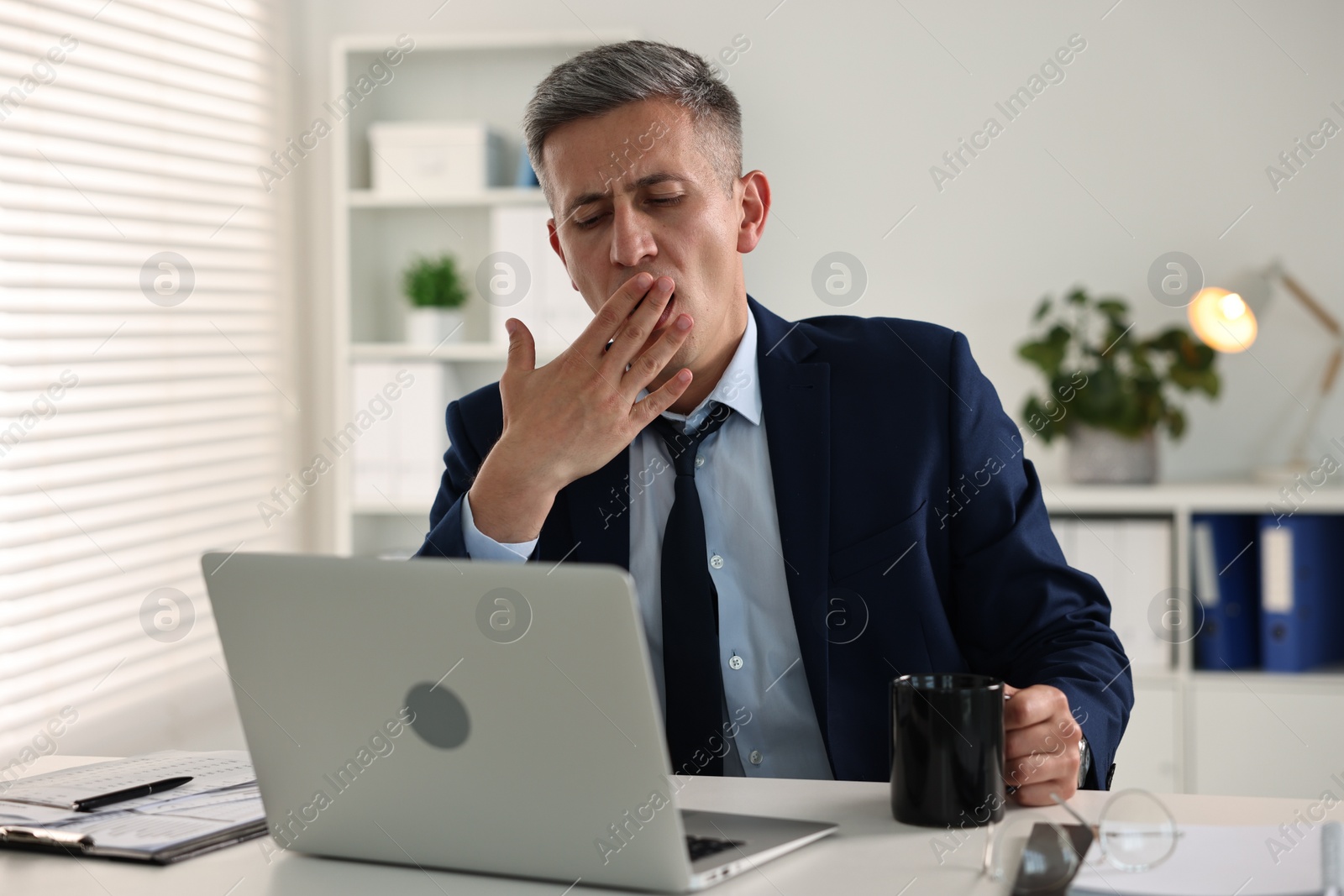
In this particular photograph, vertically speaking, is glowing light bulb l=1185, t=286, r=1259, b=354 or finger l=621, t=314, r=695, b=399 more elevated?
glowing light bulb l=1185, t=286, r=1259, b=354

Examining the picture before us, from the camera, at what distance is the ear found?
1.62 meters

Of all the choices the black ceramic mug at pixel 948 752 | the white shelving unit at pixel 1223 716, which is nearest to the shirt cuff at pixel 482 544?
the black ceramic mug at pixel 948 752

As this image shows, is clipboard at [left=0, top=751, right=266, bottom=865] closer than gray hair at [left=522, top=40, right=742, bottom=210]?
Answer: Yes

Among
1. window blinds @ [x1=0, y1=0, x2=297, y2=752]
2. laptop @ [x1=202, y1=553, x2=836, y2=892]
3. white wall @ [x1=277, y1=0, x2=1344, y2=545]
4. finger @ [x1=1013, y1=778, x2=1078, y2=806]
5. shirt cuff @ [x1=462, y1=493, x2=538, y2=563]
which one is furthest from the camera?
white wall @ [x1=277, y1=0, x2=1344, y2=545]

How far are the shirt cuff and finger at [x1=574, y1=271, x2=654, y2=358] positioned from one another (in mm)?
228

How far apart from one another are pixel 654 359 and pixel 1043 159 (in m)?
1.94

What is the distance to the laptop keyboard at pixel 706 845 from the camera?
0.88 meters

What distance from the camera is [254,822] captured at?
3.36 ft

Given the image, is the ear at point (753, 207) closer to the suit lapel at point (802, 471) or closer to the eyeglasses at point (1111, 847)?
the suit lapel at point (802, 471)

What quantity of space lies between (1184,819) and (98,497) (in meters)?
2.29

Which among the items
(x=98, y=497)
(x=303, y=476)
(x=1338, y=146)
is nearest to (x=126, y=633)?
(x=98, y=497)

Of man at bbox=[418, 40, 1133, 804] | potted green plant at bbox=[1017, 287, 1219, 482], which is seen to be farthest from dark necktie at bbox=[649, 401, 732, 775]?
potted green plant at bbox=[1017, 287, 1219, 482]

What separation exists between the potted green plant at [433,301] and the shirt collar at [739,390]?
1.74 meters

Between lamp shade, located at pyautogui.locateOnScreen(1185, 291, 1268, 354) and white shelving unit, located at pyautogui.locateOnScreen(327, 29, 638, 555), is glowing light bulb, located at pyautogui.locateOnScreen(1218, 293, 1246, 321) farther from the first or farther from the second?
white shelving unit, located at pyautogui.locateOnScreen(327, 29, 638, 555)
